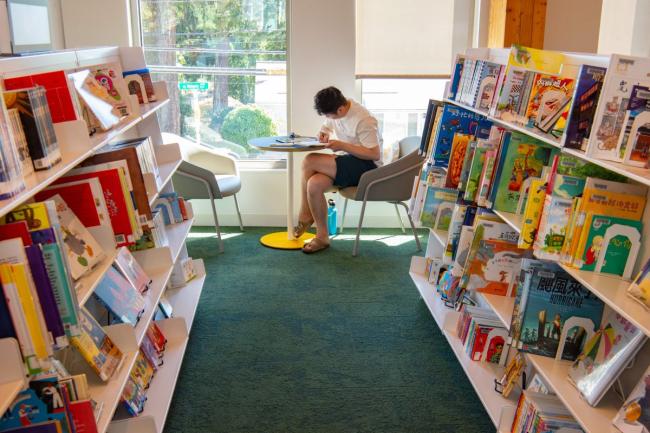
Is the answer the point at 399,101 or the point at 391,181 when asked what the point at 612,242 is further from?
the point at 399,101

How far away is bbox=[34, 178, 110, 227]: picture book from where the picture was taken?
7.72 ft

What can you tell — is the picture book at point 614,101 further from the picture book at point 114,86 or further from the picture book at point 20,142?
the picture book at point 114,86

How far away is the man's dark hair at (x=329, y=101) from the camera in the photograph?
4.94 m

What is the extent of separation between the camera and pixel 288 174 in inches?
211

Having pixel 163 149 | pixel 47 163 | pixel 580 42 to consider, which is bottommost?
pixel 163 149

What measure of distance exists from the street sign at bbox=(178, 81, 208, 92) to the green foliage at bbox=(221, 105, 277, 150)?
324 mm

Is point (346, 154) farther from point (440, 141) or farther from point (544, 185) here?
point (544, 185)

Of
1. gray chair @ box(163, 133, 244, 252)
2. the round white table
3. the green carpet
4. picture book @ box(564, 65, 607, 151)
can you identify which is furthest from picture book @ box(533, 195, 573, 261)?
gray chair @ box(163, 133, 244, 252)

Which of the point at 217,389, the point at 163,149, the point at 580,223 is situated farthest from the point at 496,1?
the point at 217,389

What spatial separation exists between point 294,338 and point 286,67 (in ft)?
9.00

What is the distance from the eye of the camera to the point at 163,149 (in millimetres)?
3842

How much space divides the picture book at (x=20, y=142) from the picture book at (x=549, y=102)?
1.83 meters

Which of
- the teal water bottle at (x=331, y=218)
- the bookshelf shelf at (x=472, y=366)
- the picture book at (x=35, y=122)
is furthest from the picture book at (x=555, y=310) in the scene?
the teal water bottle at (x=331, y=218)

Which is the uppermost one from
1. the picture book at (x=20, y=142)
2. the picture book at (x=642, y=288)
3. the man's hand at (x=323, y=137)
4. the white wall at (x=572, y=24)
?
the white wall at (x=572, y=24)
